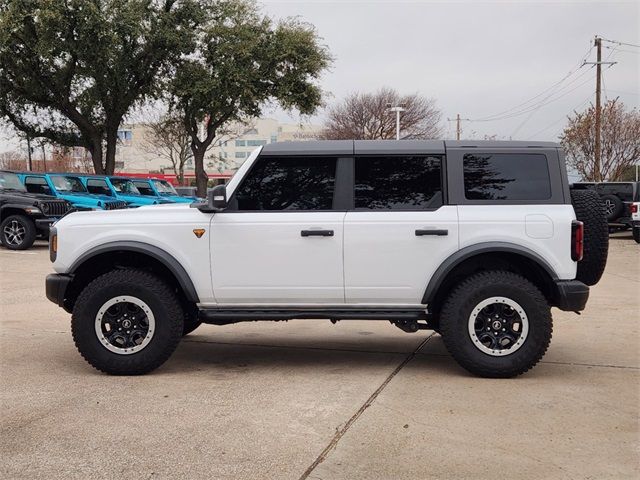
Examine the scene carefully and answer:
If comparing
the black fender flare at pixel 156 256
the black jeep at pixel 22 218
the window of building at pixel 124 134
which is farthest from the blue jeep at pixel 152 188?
the window of building at pixel 124 134

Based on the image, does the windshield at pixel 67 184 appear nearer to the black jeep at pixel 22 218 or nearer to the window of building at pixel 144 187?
the black jeep at pixel 22 218

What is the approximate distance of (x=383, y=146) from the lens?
529 centimetres

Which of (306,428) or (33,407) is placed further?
(33,407)

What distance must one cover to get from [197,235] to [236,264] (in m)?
0.39

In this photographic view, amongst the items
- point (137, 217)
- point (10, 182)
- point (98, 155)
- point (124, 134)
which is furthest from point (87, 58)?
point (124, 134)

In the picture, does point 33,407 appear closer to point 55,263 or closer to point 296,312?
point 55,263

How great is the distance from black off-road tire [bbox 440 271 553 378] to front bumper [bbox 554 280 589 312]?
13cm

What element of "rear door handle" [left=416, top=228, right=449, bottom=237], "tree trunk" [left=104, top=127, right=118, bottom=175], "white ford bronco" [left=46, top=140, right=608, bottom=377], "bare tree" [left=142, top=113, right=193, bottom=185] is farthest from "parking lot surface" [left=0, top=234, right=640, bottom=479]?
"bare tree" [left=142, top=113, right=193, bottom=185]

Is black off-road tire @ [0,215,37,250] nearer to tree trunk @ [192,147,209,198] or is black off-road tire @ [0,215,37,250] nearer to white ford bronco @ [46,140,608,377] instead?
white ford bronco @ [46,140,608,377]

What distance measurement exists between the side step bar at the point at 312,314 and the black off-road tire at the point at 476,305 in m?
0.32

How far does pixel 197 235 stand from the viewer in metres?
5.23

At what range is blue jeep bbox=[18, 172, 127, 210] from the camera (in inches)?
672

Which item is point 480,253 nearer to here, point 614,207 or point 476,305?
point 476,305

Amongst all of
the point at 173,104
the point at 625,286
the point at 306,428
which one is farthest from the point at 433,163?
the point at 173,104
